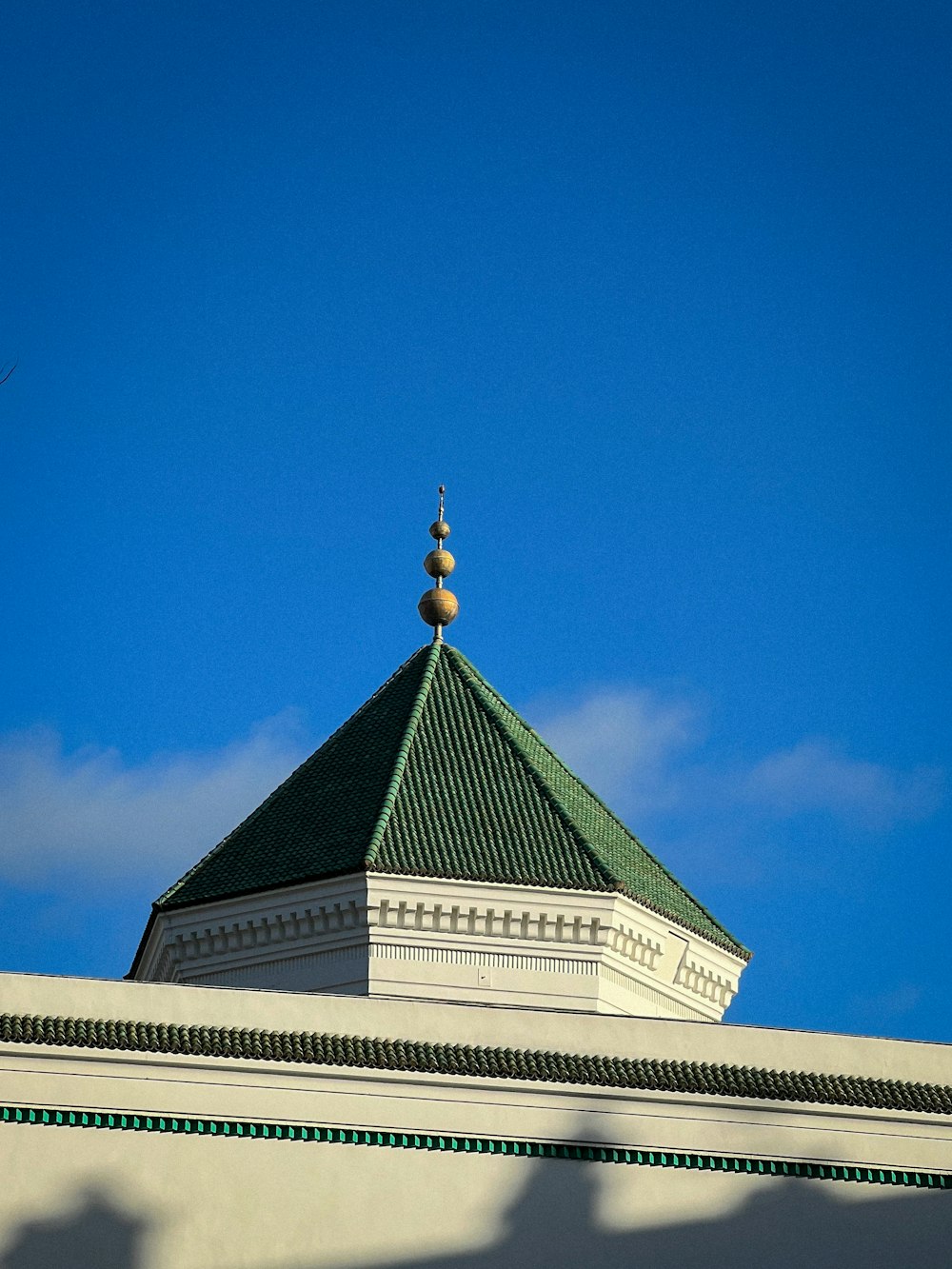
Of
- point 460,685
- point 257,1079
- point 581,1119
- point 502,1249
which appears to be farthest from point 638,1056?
point 460,685

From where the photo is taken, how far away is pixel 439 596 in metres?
21.5

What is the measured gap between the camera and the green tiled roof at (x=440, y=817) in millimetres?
18203

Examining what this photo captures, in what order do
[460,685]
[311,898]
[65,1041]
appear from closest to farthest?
[65,1041]
[311,898]
[460,685]

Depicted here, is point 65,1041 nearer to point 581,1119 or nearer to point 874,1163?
point 581,1119

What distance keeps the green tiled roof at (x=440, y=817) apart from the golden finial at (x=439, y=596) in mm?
615

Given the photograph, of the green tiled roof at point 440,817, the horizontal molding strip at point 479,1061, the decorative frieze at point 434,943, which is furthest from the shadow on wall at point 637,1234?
the green tiled roof at point 440,817

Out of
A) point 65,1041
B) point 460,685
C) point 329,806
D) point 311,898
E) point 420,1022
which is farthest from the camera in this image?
point 460,685

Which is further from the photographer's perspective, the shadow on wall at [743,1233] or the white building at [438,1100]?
the shadow on wall at [743,1233]

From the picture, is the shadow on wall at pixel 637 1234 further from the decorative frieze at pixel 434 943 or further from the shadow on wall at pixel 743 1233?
the decorative frieze at pixel 434 943

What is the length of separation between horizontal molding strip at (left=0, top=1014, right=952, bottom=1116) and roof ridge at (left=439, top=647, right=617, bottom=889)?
100 inches

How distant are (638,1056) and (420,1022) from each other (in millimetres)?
1676

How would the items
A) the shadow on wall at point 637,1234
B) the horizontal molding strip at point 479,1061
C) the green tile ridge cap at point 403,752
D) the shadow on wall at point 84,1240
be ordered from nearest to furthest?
the shadow on wall at point 84,1240
the shadow on wall at point 637,1234
the horizontal molding strip at point 479,1061
the green tile ridge cap at point 403,752

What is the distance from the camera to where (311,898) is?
17.9 meters

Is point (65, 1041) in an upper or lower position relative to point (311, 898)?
lower
